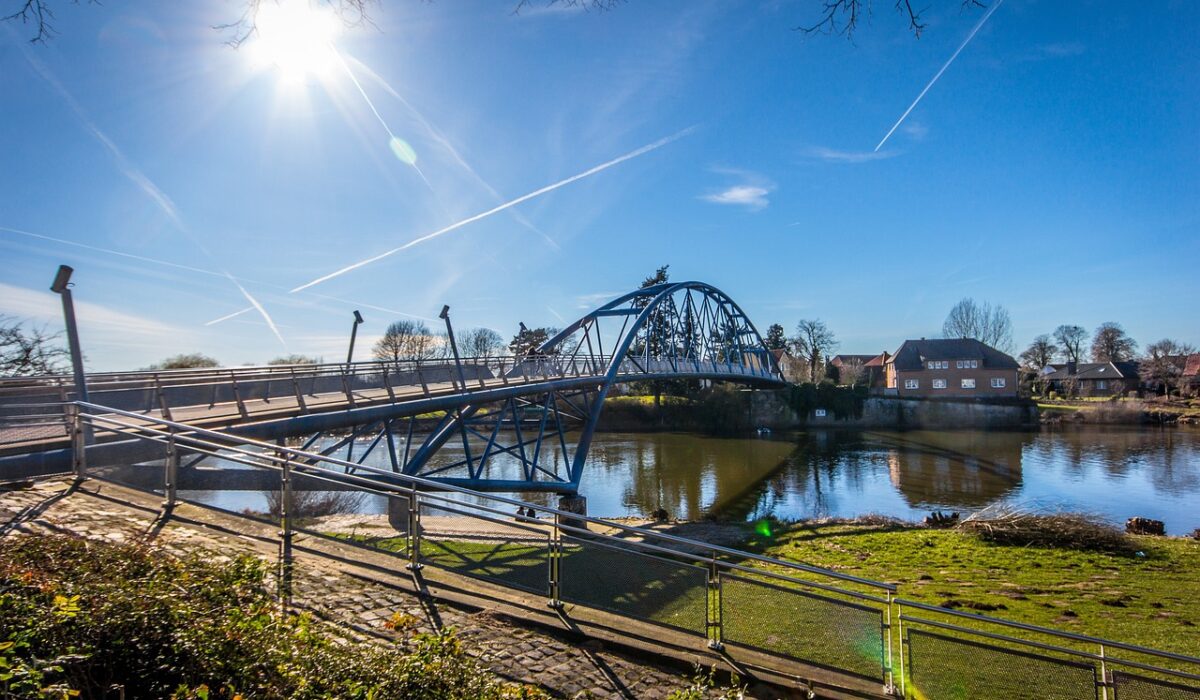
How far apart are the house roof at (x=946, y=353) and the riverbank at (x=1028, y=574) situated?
55.9 m

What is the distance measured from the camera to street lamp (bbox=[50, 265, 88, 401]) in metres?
8.33

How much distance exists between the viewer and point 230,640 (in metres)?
3.48

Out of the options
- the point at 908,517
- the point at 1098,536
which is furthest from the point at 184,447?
the point at 908,517

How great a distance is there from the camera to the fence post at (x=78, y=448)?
808 cm

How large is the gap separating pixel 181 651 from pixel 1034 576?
13.7 metres

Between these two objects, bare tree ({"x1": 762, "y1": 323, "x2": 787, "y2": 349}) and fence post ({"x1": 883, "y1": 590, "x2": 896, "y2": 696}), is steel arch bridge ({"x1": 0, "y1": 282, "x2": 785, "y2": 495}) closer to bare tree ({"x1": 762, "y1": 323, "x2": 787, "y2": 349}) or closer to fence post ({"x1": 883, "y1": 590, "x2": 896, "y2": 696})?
fence post ({"x1": 883, "y1": 590, "x2": 896, "y2": 696})

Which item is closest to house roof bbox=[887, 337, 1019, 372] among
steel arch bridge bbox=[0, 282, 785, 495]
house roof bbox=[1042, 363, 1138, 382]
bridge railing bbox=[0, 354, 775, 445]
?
house roof bbox=[1042, 363, 1138, 382]

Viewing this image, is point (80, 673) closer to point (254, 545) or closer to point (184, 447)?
point (254, 545)

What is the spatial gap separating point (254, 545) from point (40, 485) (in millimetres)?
3854

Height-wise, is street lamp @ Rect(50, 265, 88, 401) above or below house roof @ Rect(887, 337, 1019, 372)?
below

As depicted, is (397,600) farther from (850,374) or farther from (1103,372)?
(1103,372)

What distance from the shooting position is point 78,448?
811 centimetres

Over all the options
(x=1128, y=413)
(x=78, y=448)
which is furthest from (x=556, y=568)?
(x=1128, y=413)

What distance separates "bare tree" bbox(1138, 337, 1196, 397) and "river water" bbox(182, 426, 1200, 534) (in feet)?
90.4
